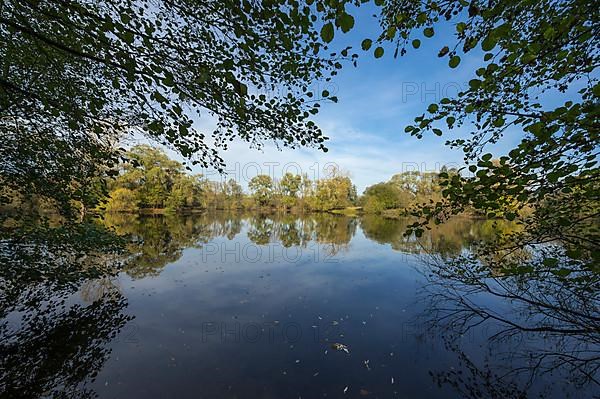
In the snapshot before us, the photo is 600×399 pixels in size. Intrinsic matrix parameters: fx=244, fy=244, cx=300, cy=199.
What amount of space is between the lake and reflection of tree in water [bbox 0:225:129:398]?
0.03 metres

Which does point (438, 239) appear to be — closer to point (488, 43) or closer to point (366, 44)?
point (488, 43)

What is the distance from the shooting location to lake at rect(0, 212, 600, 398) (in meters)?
3.86

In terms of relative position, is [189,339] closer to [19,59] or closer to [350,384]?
[350,384]

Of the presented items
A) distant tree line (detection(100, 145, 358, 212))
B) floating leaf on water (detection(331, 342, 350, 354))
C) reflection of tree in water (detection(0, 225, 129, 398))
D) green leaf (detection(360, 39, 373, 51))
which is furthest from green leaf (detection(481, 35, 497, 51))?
distant tree line (detection(100, 145, 358, 212))

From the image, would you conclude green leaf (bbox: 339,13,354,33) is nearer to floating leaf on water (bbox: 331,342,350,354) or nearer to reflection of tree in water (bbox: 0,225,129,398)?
floating leaf on water (bbox: 331,342,350,354)

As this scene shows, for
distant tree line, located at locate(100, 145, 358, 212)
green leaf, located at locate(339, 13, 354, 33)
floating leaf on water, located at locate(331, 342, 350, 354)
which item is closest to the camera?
green leaf, located at locate(339, 13, 354, 33)

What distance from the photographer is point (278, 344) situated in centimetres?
509

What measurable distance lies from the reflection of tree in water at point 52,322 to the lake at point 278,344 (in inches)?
1.1

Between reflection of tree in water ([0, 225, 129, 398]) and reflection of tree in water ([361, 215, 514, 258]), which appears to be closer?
reflection of tree in water ([0, 225, 129, 398])

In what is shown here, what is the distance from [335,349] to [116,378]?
3.85m

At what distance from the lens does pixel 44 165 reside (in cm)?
409

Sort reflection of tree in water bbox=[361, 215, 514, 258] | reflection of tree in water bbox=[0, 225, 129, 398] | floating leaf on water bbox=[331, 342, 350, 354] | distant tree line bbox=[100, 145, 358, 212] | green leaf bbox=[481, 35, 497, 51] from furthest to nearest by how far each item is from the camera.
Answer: distant tree line bbox=[100, 145, 358, 212]
reflection of tree in water bbox=[361, 215, 514, 258]
floating leaf on water bbox=[331, 342, 350, 354]
reflection of tree in water bbox=[0, 225, 129, 398]
green leaf bbox=[481, 35, 497, 51]

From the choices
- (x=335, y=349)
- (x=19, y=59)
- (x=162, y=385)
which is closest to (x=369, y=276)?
(x=335, y=349)

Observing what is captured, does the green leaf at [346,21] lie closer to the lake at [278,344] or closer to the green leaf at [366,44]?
the green leaf at [366,44]
